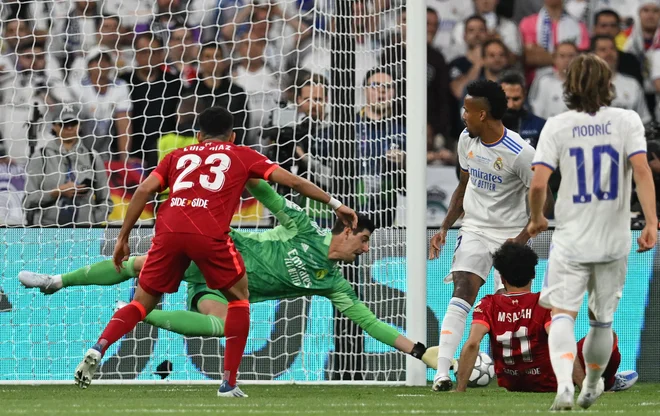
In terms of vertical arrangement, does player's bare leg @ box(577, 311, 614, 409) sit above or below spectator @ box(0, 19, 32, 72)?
below

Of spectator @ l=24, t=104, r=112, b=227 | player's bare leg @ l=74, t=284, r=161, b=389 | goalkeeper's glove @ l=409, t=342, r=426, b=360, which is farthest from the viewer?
spectator @ l=24, t=104, r=112, b=227

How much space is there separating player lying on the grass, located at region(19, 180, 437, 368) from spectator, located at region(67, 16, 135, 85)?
2.46 m

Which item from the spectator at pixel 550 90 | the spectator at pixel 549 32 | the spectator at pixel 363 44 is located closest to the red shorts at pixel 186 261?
the spectator at pixel 363 44

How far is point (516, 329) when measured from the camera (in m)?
7.07

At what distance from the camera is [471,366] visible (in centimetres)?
719

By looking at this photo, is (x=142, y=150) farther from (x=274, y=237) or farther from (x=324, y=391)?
(x=324, y=391)

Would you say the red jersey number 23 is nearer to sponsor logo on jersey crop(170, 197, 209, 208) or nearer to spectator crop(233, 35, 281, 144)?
sponsor logo on jersey crop(170, 197, 209, 208)

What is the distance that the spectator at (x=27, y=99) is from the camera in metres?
10.3

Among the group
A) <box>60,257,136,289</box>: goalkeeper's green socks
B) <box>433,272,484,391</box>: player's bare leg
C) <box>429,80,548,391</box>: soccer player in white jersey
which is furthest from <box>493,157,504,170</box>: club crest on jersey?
<box>60,257,136,289</box>: goalkeeper's green socks

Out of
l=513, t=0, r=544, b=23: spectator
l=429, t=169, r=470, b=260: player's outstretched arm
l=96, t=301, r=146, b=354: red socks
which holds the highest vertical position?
l=513, t=0, r=544, b=23: spectator

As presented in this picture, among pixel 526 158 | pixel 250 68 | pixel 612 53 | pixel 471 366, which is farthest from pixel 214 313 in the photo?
pixel 612 53

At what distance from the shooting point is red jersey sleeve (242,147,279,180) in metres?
6.79

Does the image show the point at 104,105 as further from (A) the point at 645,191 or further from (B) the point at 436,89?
(A) the point at 645,191

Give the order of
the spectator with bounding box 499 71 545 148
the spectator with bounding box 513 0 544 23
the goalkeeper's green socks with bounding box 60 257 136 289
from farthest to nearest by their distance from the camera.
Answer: the spectator with bounding box 513 0 544 23 → the spectator with bounding box 499 71 545 148 → the goalkeeper's green socks with bounding box 60 257 136 289
